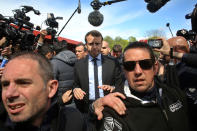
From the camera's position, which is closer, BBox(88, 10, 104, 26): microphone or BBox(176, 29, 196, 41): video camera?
BBox(176, 29, 196, 41): video camera

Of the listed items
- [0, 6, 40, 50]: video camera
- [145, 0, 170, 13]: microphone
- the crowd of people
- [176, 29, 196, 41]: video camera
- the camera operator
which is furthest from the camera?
[176, 29, 196, 41]: video camera

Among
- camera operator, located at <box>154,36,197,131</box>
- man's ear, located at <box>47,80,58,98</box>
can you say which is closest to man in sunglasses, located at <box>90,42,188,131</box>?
camera operator, located at <box>154,36,197,131</box>

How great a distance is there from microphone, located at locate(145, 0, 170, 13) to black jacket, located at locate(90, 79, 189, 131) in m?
1.74

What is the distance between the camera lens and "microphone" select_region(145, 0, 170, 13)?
282cm

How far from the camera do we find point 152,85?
1798mm

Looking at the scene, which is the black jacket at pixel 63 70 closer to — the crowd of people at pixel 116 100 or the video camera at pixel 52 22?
the video camera at pixel 52 22

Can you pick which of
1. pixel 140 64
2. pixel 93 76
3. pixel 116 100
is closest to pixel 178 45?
pixel 140 64

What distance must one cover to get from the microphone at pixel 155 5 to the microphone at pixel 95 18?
5.66 feet

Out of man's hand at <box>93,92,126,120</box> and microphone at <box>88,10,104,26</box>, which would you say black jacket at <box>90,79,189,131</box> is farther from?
microphone at <box>88,10,104,26</box>

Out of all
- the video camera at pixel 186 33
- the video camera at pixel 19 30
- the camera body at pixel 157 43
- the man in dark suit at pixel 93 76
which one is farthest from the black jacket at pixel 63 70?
the video camera at pixel 186 33

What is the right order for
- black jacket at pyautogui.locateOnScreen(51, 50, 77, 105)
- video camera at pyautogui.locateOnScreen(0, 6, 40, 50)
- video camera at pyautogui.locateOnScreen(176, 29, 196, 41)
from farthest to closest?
black jacket at pyautogui.locateOnScreen(51, 50, 77, 105), video camera at pyautogui.locateOnScreen(176, 29, 196, 41), video camera at pyautogui.locateOnScreen(0, 6, 40, 50)

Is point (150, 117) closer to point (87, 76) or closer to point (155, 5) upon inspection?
point (87, 76)

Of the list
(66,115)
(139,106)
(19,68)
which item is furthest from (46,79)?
(139,106)

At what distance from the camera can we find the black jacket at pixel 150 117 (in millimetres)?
1449
